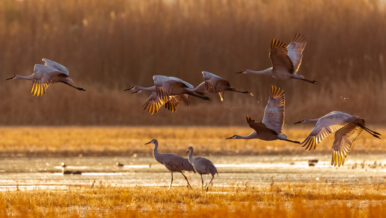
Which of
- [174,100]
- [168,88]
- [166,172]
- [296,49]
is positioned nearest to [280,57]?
[296,49]

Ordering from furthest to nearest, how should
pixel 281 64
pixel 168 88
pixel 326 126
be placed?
1. pixel 281 64
2. pixel 168 88
3. pixel 326 126

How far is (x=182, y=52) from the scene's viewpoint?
73.1 metres

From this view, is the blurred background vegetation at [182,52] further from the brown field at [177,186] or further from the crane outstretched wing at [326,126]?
the crane outstretched wing at [326,126]

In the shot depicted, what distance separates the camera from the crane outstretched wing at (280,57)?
18.5m

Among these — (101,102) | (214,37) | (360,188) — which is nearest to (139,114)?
(101,102)

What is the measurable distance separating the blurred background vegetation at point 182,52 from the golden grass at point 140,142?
9521 millimetres

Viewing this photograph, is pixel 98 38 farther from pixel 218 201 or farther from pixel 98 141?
pixel 218 201

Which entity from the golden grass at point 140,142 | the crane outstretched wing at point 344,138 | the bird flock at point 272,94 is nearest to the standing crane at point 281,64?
the bird flock at point 272,94

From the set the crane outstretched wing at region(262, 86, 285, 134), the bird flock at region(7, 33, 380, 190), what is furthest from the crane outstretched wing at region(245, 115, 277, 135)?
the crane outstretched wing at region(262, 86, 285, 134)

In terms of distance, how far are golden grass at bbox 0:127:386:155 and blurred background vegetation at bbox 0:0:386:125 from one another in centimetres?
952

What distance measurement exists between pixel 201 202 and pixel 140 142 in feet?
83.6

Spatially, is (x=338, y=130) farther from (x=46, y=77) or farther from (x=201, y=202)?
(x=46, y=77)

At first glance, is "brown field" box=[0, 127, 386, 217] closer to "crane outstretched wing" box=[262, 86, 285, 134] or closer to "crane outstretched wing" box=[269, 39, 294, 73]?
"crane outstretched wing" box=[262, 86, 285, 134]

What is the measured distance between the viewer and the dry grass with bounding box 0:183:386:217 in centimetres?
1816
